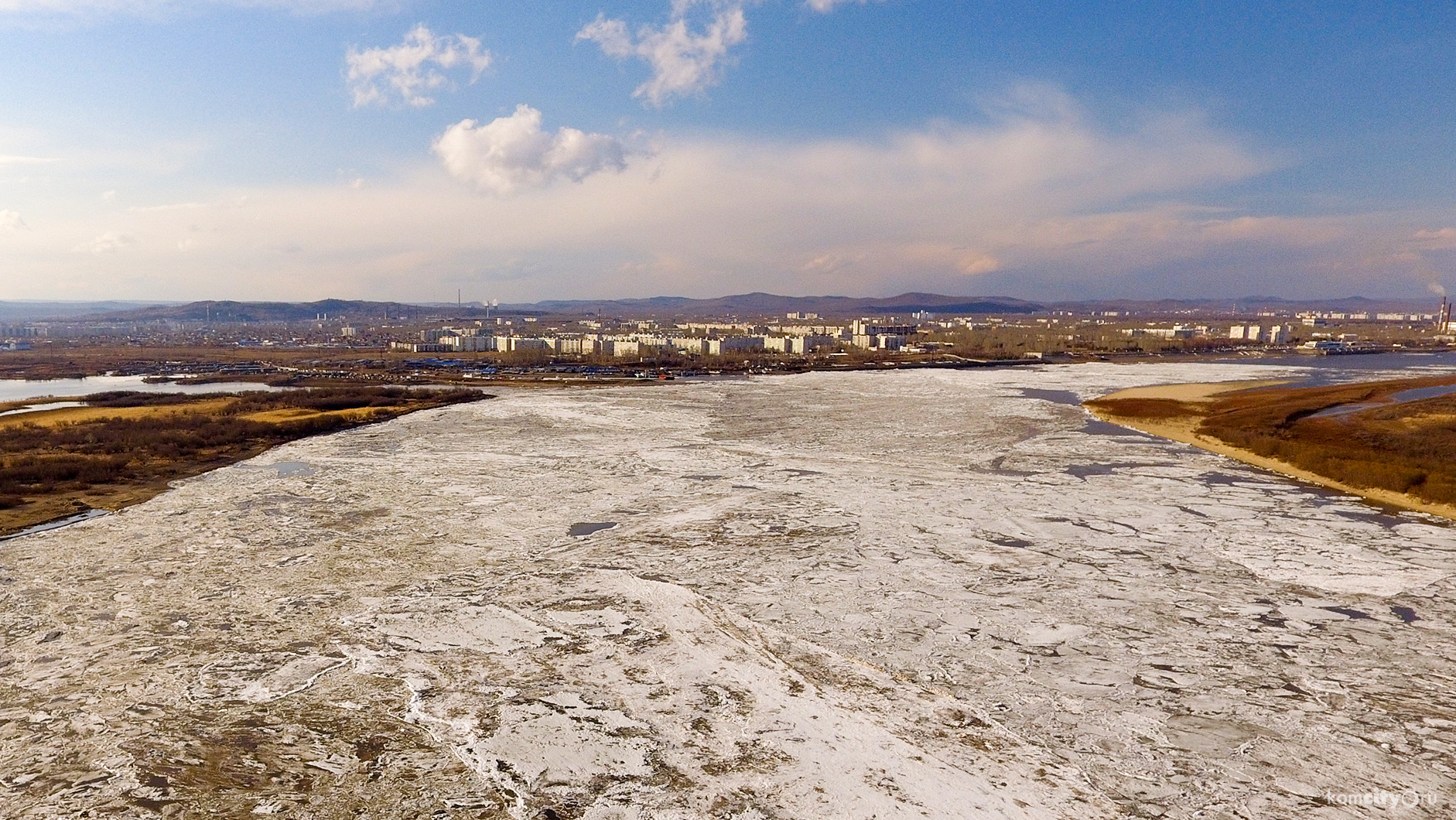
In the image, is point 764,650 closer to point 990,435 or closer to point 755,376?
point 990,435

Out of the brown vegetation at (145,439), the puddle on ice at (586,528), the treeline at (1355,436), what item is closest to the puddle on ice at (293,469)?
the brown vegetation at (145,439)

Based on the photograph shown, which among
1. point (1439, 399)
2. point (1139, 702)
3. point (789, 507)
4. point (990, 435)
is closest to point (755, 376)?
point (990, 435)

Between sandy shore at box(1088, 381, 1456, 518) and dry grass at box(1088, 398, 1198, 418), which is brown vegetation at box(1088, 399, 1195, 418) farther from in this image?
sandy shore at box(1088, 381, 1456, 518)

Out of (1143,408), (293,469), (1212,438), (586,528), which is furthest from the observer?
(1143,408)

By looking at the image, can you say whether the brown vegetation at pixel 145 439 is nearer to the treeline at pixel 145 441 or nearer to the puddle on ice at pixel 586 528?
the treeline at pixel 145 441

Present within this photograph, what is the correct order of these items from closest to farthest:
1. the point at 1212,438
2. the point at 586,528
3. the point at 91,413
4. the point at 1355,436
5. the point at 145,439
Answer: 1. the point at 586,528
2. the point at 145,439
3. the point at 1355,436
4. the point at 1212,438
5. the point at 91,413

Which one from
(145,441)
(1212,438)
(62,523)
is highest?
(145,441)

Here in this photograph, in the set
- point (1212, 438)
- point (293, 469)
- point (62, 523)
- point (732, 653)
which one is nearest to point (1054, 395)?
point (1212, 438)

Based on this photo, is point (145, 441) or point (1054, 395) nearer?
point (145, 441)

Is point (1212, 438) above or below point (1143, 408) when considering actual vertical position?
below

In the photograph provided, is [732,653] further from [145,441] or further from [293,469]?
[145,441]
